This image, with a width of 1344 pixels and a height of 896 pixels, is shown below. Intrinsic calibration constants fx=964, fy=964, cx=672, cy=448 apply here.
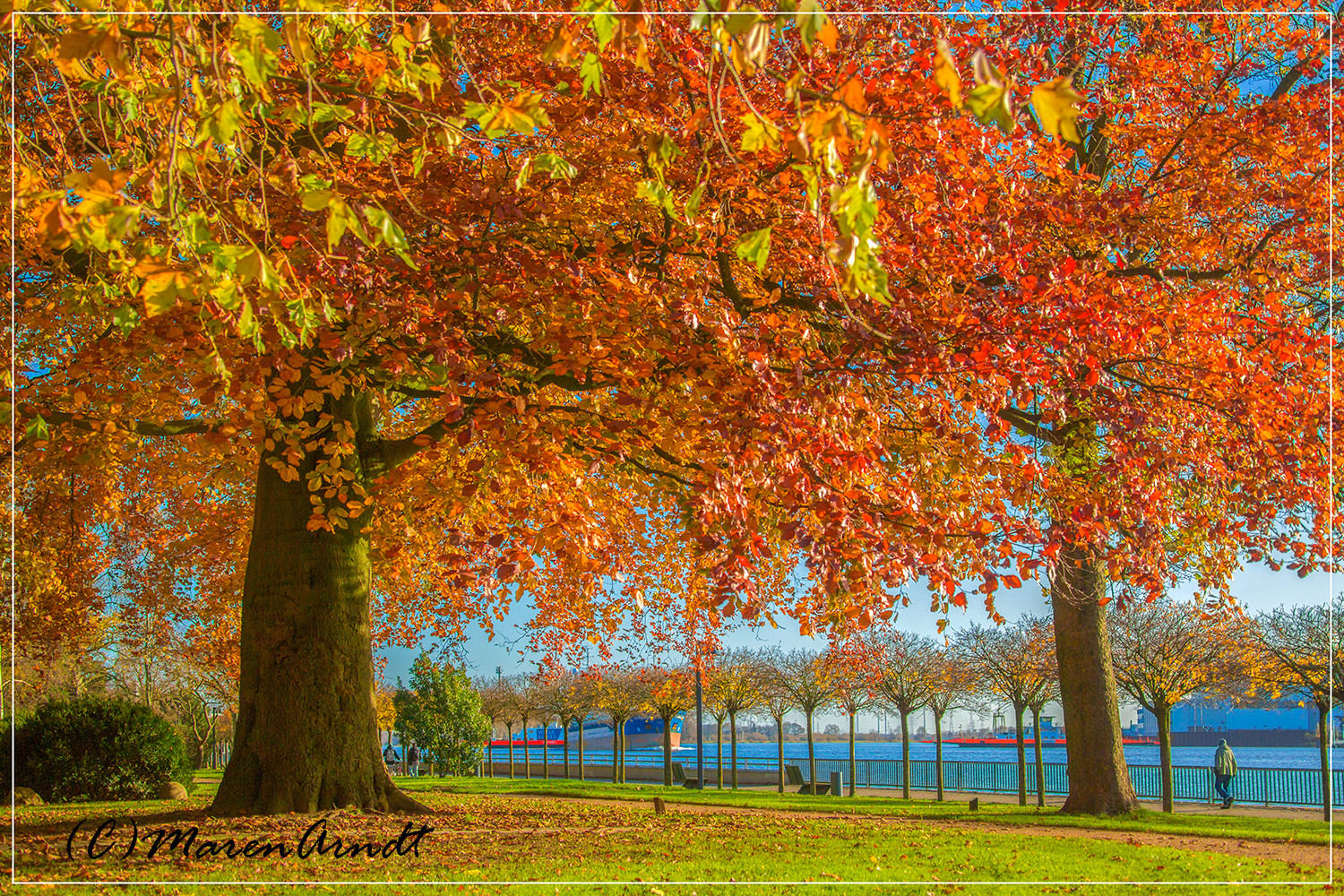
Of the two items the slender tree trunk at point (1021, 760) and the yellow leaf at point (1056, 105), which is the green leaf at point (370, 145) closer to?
the yellow leaf at point (1056, 105)

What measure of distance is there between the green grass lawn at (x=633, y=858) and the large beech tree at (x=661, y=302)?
4.08ft

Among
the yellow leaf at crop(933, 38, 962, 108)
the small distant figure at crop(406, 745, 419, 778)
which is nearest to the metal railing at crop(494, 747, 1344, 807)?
the small distant figure at crop(406, 745, 419, 778)

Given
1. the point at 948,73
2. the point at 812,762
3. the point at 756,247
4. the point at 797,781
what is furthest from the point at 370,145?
the point at 797,781

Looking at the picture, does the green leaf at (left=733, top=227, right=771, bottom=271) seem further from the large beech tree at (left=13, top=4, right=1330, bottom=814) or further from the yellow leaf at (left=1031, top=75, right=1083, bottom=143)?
the yellow leaf at (left=1031, top=75, right=1083, bottom=143)

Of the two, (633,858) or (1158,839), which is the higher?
(633,858)

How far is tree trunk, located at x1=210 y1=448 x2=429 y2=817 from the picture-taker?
9016mm

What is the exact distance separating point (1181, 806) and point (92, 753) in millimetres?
20961

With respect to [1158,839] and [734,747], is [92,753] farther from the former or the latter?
[1158,839]

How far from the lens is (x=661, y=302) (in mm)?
6418

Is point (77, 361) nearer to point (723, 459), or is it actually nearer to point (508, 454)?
point (508, 454)

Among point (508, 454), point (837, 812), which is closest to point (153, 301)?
point (508, 454)

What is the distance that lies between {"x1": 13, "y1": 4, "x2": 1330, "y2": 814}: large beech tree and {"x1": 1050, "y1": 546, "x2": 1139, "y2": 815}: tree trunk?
3857mm

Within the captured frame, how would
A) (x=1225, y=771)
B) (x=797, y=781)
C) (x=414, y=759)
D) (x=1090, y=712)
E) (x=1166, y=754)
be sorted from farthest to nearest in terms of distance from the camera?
(x=414, y=759) < (x=797, y=781) < (x=1225, y=771) < (x=1166, y=754) < (x=1090, y=712)

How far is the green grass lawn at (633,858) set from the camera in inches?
258
